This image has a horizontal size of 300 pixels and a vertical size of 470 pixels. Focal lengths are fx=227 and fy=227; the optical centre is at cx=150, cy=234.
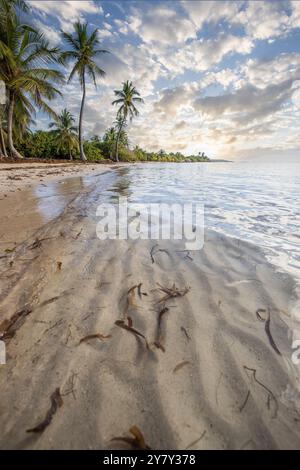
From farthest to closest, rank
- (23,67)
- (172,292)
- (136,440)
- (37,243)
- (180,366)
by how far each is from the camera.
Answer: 1. (23,67)
2. (37,243)
3. (172,292)
4. (180,366)
5. (136,440)

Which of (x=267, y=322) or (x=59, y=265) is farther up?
(x=59, y=265)

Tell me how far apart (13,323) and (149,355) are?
97 centimetres

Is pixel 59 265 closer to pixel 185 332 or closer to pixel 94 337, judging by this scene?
pixel 94 337

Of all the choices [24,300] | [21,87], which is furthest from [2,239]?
[21,87]

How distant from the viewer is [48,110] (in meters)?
18.9

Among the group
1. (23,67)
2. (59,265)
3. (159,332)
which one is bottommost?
(159,332)

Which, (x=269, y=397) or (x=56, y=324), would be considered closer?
(x=269, y=397)

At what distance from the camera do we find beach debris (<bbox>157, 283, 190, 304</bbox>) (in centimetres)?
191

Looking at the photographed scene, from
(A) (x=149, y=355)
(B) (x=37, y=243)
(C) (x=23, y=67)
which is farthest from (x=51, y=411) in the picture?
(C) (x=23, y=67)

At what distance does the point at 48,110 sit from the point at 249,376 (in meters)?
22.7

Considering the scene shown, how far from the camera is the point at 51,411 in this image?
1.06 m

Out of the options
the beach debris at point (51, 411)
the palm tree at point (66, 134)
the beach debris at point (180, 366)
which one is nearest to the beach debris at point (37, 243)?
the beach debris at point (51, 411)
